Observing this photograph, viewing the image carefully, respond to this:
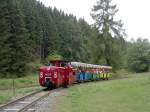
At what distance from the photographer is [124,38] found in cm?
7731

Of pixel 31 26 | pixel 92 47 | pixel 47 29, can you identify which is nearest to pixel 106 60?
pixel 92 47

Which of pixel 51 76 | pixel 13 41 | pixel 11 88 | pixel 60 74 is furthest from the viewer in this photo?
pixel 13 41

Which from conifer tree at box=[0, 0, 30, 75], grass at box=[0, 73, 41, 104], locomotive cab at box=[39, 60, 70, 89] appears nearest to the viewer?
grass at box=[0, 73, 41, 104]

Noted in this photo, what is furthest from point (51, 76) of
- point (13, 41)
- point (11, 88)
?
point (13, 41)

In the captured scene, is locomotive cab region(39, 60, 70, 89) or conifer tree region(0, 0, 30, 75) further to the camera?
conifer tree region(0, 0, 30, 75)

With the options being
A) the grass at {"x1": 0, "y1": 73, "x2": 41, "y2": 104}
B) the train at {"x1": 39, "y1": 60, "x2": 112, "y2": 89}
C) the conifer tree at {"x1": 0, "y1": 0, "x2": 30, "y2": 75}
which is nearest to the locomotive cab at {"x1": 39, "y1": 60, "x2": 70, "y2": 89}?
the train at {"x1": 39, "y1": 60, "x2": 112, "y2": 89}

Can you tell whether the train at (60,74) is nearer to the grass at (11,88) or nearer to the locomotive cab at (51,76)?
the locomotive cab at (51,76)

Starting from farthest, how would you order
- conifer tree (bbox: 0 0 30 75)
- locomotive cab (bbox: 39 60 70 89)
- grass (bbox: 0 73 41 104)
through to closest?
conifer tree (bbox: 0 0 30 75)
locomotive cab (bbox: 39 60 70 89)
grass (bbox: 0 73 41 104)

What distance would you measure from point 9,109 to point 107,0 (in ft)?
202

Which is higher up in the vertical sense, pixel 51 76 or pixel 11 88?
pixel 51 76

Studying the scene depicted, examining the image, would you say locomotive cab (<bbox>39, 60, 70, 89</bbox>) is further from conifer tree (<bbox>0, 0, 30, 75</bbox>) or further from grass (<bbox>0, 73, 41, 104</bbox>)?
conifer tree (<bbox>0, 0, 30, 75</bbox>)

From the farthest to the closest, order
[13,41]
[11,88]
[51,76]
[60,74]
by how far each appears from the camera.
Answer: [13,41], [11,88], [60,74], [51,76]

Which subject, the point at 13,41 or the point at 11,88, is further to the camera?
the point at 13,41

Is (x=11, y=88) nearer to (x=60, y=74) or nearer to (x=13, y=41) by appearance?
(x=60, y=74)
